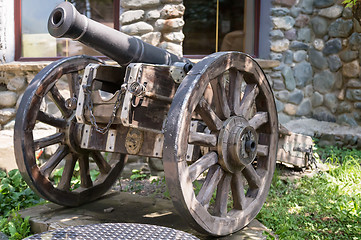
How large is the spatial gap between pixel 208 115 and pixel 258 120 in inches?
23.7

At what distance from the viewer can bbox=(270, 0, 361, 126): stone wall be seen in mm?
6043

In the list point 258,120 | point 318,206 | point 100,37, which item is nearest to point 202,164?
point 258,120

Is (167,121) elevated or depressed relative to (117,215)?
elevated

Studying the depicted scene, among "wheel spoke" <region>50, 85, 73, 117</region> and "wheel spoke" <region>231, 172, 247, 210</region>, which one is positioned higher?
"wheel spoke" <region>50, 85, 73, 117</region>

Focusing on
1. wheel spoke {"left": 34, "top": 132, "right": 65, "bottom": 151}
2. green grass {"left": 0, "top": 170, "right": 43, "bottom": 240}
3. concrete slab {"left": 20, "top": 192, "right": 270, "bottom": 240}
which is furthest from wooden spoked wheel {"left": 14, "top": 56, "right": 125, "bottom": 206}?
green grass {"left": 0, "top": 170, "right": 43, "bottom": 240}

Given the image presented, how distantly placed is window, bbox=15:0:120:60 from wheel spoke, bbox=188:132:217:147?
311cm

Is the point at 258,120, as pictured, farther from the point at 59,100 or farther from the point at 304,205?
the point at 59,100

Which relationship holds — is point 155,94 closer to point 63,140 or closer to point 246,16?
point 63,140

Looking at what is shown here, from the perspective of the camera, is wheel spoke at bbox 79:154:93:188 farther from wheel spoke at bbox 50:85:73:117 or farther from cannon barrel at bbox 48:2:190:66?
cannon barrel at bbox 48:2:190:66

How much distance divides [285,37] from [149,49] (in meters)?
3.35

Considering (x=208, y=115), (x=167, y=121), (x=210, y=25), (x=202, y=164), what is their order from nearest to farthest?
(x=167, y=121)
(x=202, y=164)
(x=208, y=115)
(x=210, y=25)

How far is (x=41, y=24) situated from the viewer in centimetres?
560

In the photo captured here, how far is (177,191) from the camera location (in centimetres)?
252

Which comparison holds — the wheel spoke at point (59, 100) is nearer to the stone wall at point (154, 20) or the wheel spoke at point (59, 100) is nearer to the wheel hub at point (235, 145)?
the wheel hub at point (235, 145)
